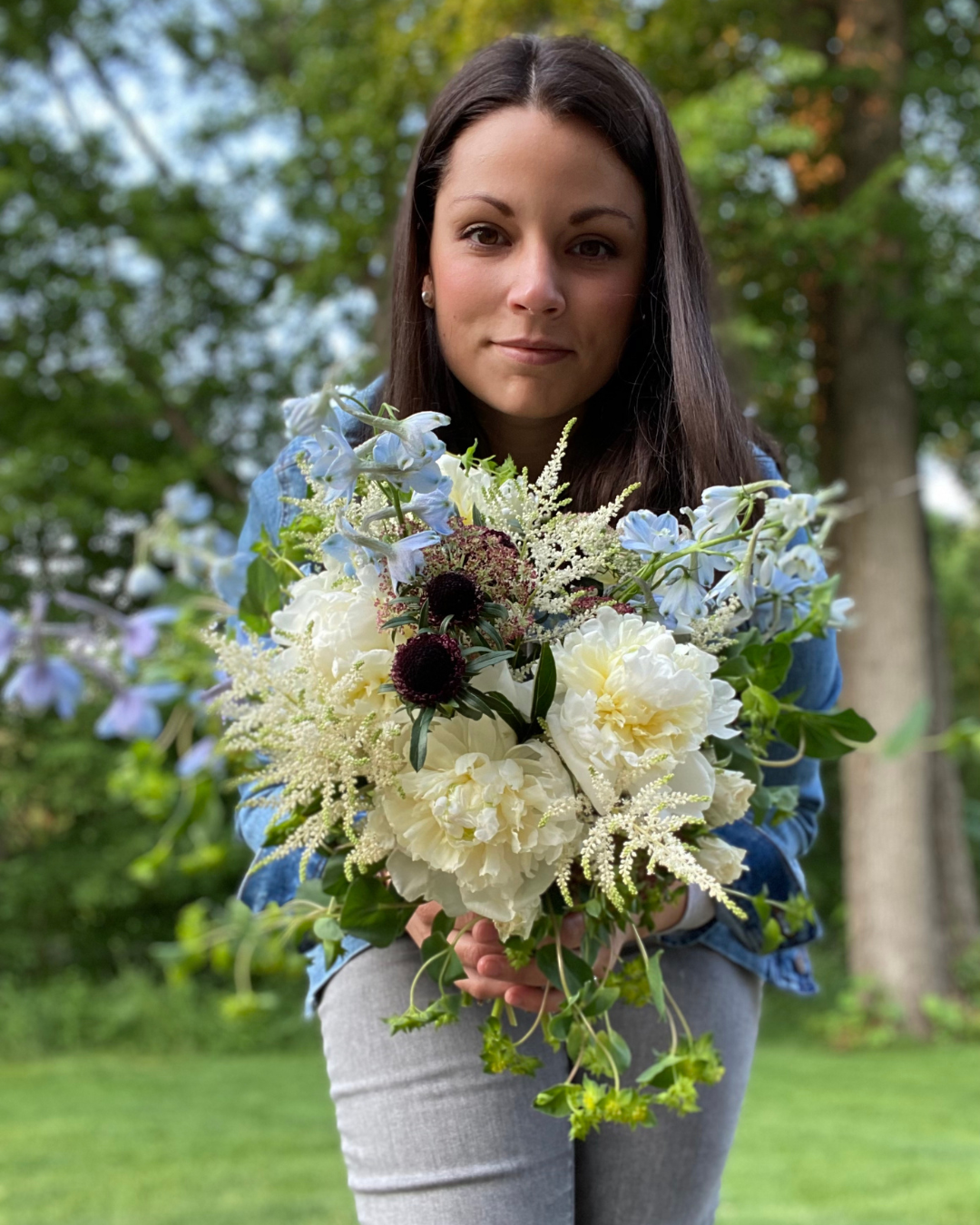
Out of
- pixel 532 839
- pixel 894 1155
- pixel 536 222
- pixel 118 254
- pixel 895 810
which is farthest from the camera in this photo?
pixel 118 254

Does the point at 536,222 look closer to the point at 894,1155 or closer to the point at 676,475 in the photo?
the point at 676,475

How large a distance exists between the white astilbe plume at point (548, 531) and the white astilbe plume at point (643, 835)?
0.18 meters

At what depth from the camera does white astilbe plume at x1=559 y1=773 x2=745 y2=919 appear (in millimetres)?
1097

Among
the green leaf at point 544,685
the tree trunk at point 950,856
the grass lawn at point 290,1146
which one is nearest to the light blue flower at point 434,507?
the green leaf at point 544,685

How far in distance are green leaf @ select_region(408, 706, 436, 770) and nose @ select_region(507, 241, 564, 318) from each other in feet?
1.77

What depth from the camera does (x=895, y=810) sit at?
6.94 metres

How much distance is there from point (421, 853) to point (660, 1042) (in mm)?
512

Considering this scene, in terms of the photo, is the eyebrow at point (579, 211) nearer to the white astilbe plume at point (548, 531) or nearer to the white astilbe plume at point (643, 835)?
the white astilbe plume at point (548, 531)

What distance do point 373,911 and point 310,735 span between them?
25 centimetres

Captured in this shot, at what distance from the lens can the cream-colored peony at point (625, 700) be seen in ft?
3.75

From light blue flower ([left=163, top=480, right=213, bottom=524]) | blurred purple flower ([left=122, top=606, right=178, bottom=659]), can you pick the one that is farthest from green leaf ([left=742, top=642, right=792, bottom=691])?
light blue flower ([left=163, top=480, right=213, bottom=524])

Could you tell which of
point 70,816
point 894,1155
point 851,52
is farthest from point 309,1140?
point 851,52

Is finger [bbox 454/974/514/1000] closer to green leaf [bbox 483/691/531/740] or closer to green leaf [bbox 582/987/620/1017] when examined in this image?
green leaf [bbox 582/987/620/1017]

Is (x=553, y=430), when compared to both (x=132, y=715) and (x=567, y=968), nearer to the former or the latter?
(x=567, y=968)
